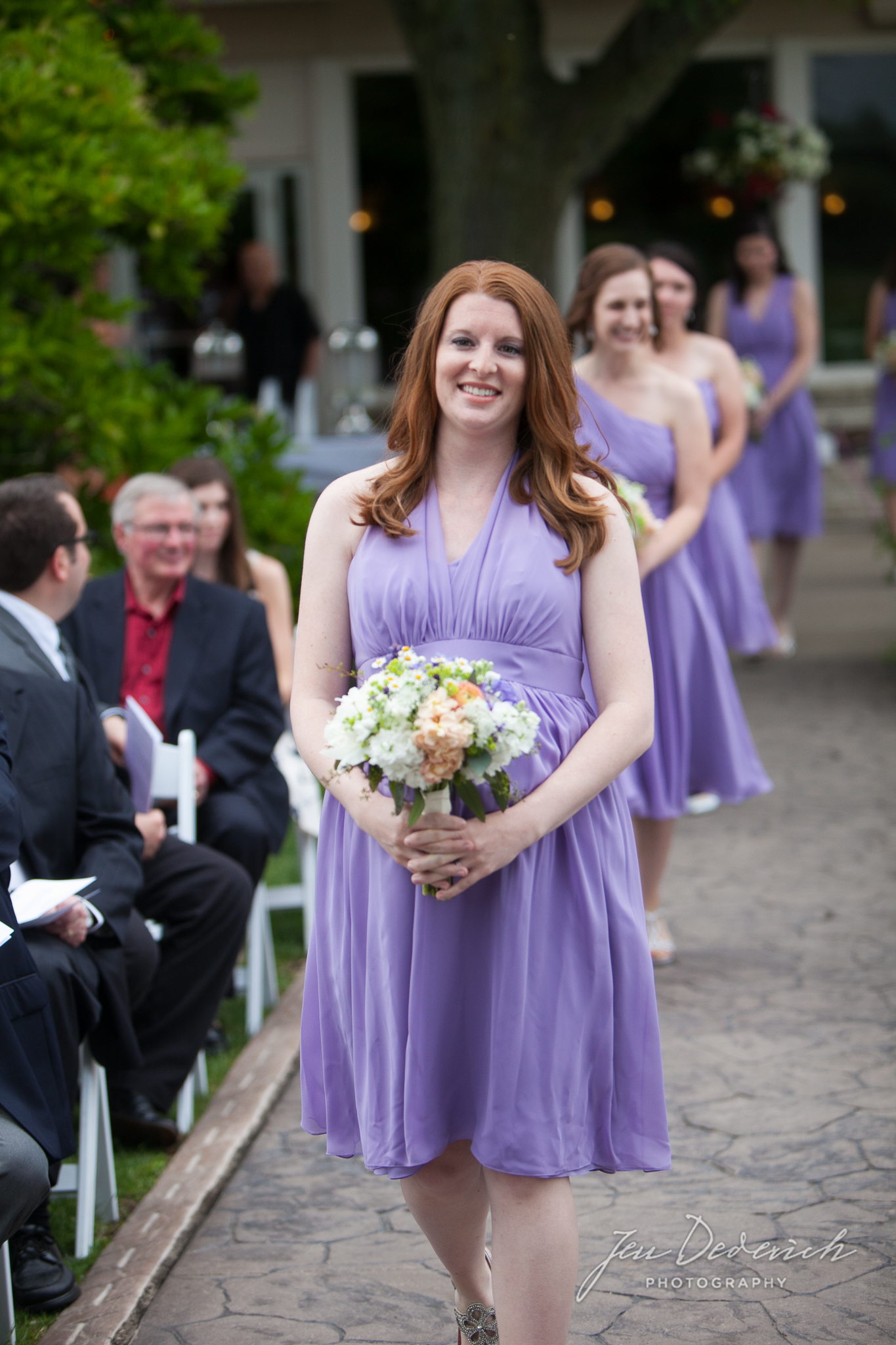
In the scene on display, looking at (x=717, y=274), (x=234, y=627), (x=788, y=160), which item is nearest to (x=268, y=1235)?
(x=234, y=627)

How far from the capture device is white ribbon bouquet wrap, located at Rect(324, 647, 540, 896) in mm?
2400

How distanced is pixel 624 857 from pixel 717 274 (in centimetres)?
1802

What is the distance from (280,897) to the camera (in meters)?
5.80

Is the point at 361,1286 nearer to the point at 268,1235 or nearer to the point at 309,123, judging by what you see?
the point at 268,1235

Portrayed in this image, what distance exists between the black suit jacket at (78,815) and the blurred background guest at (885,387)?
23.5 feet

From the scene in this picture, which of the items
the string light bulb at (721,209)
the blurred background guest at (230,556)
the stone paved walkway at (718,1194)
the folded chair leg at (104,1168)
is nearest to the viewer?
the stone paved walkway at (718,1194)

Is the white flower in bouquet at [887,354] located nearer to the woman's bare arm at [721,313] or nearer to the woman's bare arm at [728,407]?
the woman's bare arm at [721,313]

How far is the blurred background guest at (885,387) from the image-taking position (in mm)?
10219

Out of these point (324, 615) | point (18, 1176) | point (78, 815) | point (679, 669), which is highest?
point (324, 615)

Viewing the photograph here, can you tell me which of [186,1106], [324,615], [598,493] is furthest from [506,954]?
[186,1106]

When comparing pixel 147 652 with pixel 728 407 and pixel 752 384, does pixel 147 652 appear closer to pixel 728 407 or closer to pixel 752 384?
pixel 728 407

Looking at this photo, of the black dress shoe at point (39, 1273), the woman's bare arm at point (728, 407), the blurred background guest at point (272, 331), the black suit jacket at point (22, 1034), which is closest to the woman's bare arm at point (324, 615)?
the black suit jacket at point (22, 1034)

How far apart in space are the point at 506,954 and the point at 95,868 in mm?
1433

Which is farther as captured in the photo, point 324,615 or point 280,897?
point 280,897
